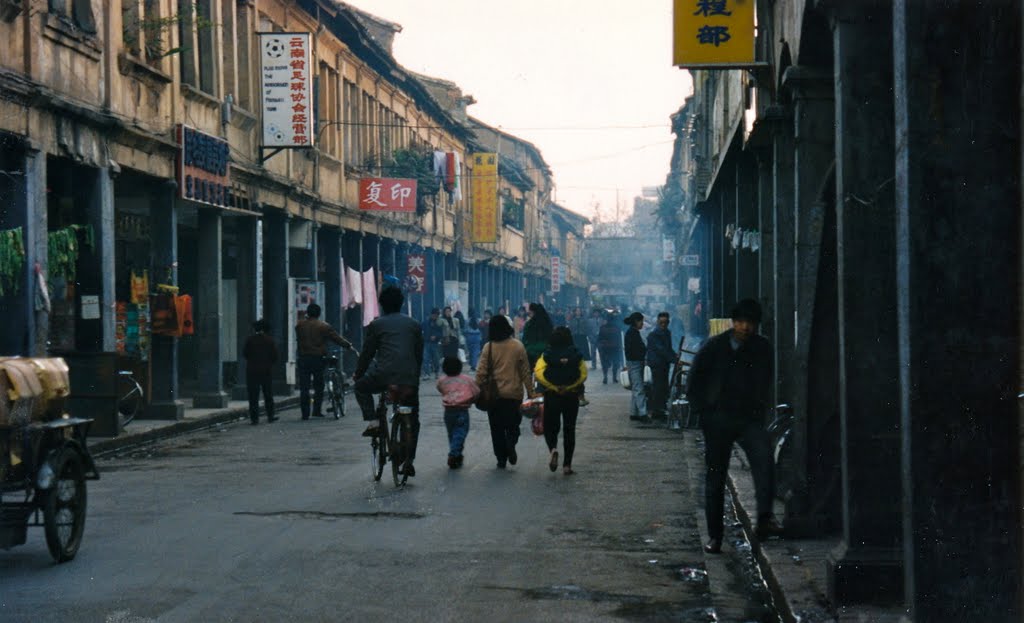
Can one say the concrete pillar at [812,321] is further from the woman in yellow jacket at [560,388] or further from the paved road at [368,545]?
the woman in yellow jacket at [560,388]

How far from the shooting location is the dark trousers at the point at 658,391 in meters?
23.7

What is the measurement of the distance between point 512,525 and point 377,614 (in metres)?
3.75

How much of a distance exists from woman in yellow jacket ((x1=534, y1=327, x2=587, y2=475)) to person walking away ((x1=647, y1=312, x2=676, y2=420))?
7.05m

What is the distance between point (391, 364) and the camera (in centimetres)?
1474

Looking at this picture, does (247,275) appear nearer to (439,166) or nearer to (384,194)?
(384,194)

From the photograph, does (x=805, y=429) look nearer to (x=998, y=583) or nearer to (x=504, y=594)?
(x=504, y=594)

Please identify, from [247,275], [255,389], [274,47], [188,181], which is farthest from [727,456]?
[247,275]

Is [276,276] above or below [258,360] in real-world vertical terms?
above

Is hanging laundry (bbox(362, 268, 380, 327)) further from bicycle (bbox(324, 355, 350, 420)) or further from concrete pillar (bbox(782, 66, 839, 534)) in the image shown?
concrete pillar (bbox(782, 66, 839, 534))

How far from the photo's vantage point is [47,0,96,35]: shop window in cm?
1997

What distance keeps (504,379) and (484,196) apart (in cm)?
4334

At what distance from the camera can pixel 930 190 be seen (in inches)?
248

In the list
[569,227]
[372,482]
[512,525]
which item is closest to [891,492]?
[512,525]

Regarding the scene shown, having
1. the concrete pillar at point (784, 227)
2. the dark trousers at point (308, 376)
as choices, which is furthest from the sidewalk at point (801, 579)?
the dark trousers at point (308, 376)
